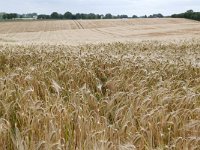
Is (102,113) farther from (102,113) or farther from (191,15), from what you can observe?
(191,15)

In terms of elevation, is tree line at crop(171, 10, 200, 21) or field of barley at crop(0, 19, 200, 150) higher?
field of barley at crop(0, 19, 200, 150)

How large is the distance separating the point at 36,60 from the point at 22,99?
3.94 meters

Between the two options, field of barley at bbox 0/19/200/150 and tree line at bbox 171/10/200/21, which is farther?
tree line at bbox 171/10/200/21

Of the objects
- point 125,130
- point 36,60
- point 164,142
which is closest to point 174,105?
point 164,142

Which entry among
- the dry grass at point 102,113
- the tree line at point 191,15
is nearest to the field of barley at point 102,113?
the dry grass at point 102,113

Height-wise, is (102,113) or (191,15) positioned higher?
(102,113)

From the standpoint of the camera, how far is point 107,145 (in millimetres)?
2658

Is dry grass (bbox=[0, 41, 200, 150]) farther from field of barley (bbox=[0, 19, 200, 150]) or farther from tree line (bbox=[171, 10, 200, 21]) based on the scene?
tree line (bbox=[171, 10, 200, 21])

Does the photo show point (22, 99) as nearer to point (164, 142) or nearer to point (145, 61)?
point (164, 142)

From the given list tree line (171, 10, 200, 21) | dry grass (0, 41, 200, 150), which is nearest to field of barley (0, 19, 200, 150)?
dry grass (0, 41, 200, 150)

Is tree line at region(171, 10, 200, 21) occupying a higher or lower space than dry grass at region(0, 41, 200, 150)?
lower

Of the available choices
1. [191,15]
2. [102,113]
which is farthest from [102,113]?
[191,15]

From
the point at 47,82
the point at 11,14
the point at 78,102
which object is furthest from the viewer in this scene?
the point at 11,14

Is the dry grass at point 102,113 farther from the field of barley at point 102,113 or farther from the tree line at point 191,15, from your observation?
the tree line at point 191,15
